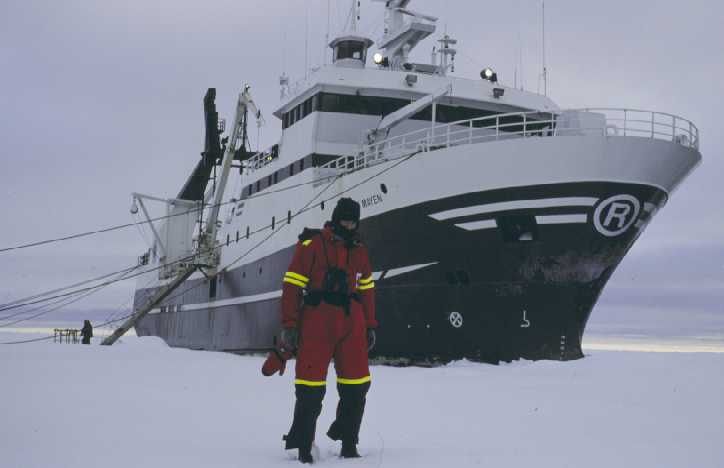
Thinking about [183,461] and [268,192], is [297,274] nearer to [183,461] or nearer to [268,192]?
[183,461]

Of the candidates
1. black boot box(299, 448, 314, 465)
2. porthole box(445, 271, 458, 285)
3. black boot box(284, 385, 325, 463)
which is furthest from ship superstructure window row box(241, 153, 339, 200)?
black boot box(299, 448, 314, 465)

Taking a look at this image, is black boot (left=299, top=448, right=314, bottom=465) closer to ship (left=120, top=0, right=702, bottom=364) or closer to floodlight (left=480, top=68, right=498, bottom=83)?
ship (left=120, top=0, right=702, bottom=364)

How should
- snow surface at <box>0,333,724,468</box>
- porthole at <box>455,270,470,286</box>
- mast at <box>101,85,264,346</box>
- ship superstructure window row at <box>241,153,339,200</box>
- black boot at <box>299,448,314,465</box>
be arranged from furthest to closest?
mast at <box>101,85,264,346</box>
ship superstructure window row at <box>241,153,339,200</box>
porthole at <box>455,270,470,286</box>
snow surface at <box>0,333,724,468</box>
black boot at <box>299,448,314,465</box>

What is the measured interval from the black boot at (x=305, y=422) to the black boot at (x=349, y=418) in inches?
10.0

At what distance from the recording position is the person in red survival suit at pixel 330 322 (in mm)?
6668

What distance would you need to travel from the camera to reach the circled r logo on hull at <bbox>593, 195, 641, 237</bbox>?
16.4m

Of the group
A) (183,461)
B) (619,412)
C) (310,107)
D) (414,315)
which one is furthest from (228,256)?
(183,461)

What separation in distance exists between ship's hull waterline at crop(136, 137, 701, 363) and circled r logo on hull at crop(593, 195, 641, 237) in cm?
2

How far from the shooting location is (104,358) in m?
19.1

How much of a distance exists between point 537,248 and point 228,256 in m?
15.1

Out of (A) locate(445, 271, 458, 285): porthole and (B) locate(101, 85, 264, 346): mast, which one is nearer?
(A) locate(445, 271, 458, 285): porthole

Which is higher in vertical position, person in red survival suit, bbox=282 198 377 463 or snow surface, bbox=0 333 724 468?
person in red survival suit, bbox=282 198 377 463

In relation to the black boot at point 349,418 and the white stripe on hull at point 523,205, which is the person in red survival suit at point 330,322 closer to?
the black boot at point 349,418

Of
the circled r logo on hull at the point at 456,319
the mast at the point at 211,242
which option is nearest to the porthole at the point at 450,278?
the circled r logo on hull at the point at 456,319
